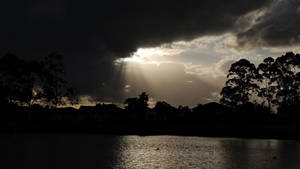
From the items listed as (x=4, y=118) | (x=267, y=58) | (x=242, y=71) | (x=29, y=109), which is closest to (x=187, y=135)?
(x=242, y=71)

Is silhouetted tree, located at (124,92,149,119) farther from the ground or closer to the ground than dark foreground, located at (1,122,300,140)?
farther from the ground

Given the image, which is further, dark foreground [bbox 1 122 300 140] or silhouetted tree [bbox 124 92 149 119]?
silhouetted tree [bbox 124 92 149 119]

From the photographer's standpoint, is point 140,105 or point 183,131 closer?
point 183,131

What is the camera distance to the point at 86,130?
236 feet

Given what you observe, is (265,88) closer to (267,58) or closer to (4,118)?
(267,58)

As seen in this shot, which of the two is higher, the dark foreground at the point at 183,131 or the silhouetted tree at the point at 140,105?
the silhouetted tree at the point at 140,105

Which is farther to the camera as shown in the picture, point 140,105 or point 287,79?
point 140,105

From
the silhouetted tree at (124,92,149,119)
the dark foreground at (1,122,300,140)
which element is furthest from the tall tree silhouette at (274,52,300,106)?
the silhouetted tree at (124,92,149,119)

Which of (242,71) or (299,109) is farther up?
(242,71)

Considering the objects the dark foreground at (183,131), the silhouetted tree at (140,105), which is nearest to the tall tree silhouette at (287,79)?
the dark foreground at (183,131)

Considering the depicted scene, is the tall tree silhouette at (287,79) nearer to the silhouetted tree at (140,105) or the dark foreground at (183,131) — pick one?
the dark foreground at (183,131)

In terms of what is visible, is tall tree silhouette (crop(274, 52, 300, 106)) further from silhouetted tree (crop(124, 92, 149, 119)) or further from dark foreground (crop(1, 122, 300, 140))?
silhouetted tree (crop(124, 92, 149, 119))

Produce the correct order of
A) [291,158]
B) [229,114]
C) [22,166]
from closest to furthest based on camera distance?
[22,166] < [291,158] < [229,114]

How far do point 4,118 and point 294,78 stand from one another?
252 feet
